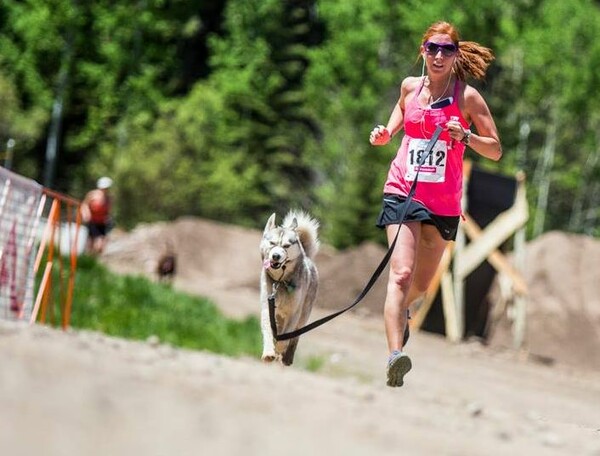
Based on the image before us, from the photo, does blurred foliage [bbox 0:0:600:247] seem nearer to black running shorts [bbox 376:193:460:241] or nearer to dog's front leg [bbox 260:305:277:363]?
black running shorts [bbox 376:193:460:241]

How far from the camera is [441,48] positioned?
206 inches

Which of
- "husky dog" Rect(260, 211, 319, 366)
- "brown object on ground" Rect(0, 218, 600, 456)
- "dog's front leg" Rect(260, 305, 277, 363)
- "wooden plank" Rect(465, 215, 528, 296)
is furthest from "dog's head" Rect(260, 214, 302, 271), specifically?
"wooden plank" Rect(465, 215, 528, 296)

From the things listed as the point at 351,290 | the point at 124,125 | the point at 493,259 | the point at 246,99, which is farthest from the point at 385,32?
the point at 493,259

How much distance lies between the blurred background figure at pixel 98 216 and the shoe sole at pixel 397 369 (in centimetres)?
1646

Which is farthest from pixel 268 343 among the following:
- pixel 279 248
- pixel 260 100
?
pixel 260 100

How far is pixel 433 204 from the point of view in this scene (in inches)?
212

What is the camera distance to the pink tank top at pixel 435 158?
531cm

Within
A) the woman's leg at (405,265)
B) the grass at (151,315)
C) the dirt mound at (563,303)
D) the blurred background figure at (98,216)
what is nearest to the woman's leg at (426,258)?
the woman's leg at (405,265)

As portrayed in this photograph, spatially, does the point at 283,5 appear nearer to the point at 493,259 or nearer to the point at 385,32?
the point at 385,32

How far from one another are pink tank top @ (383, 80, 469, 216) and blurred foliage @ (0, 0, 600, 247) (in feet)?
114

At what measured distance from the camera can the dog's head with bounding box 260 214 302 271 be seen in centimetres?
488

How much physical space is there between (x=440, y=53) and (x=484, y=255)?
18054 millimetres

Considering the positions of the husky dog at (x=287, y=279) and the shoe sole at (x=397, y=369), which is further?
the shoe sole at (x=397, y=369)

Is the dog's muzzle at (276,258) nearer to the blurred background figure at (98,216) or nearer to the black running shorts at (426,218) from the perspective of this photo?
the black running shorts at (426,218)
